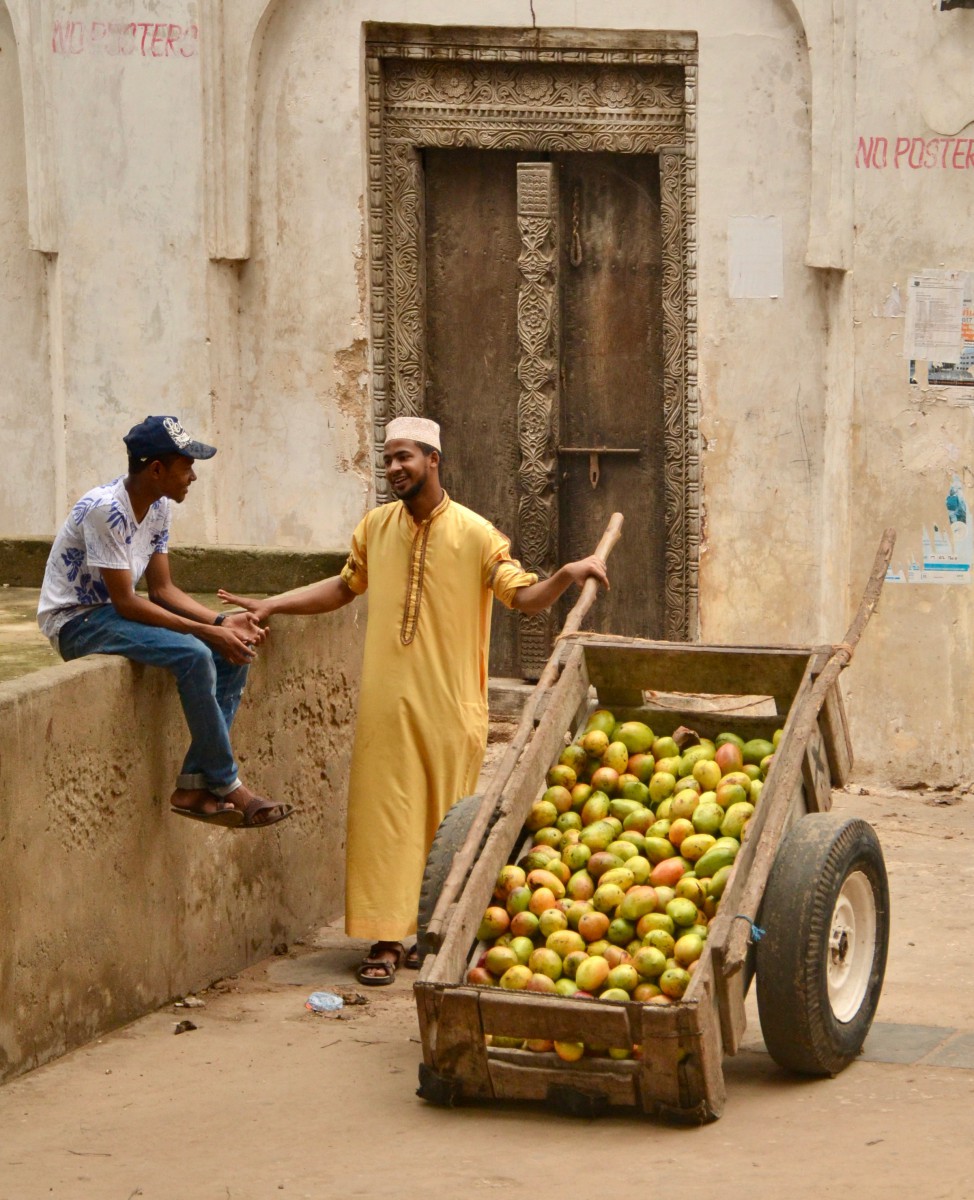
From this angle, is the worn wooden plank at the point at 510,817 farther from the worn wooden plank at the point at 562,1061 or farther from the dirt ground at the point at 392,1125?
the dirt ground at the point at 392,1125

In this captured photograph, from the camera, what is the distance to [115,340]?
9.05m

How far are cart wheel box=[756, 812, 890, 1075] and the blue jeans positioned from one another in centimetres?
166

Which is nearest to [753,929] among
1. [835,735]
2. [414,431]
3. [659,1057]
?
[659,1057]

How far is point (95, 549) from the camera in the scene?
213 inches

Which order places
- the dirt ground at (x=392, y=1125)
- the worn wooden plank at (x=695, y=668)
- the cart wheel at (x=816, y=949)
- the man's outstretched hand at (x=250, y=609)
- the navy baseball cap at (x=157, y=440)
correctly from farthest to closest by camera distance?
the man's outstretched hand at (x=250, y=609)
the worn wooden plank at (x=695, y=668)
the navy baseball cap at (x=157, y=440)
the cart wheel at (x=816, y=949)
the dirt ground at (x=392, y=1125)

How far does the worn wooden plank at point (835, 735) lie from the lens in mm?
5324

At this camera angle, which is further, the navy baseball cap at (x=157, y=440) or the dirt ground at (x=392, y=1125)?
the navy baseball cap at (x=157, y=440)

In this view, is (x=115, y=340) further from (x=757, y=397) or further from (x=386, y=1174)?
(x=386, y=1174)

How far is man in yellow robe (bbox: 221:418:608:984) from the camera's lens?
20.0ft

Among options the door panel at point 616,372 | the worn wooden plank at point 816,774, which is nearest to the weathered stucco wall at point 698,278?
the door panel at point 616,372

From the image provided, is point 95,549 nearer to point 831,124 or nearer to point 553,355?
point 553,355

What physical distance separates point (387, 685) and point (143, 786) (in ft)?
2.97


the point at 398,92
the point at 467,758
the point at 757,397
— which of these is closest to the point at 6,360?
the point at 398,92

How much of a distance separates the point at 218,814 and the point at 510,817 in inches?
40.6
